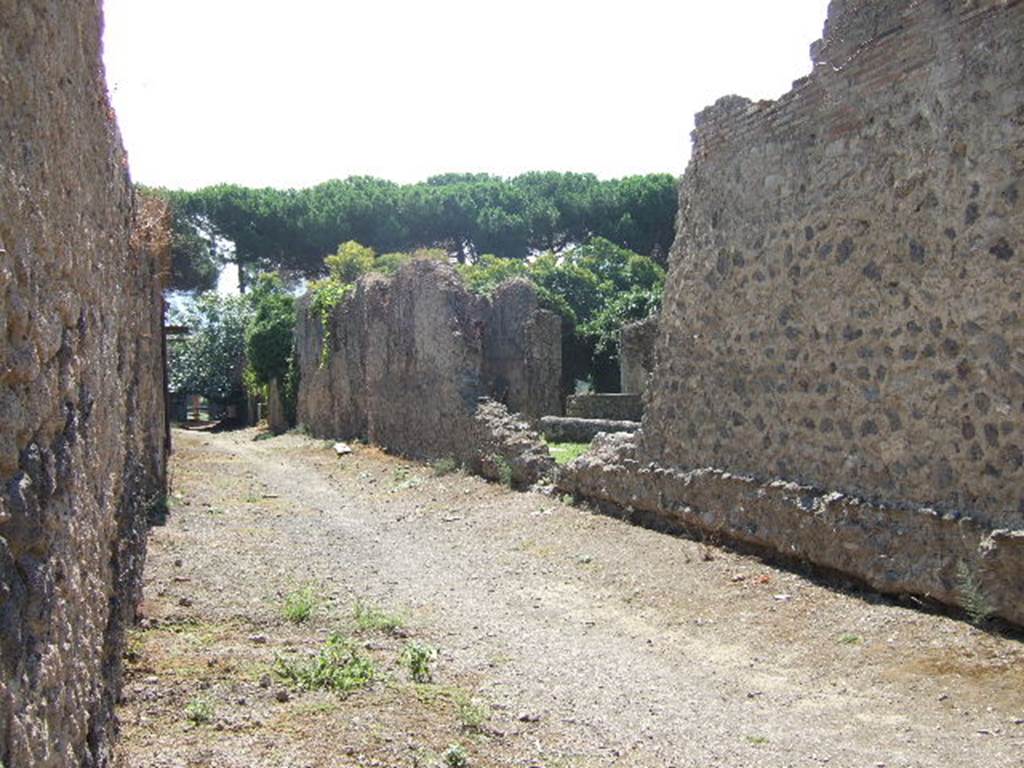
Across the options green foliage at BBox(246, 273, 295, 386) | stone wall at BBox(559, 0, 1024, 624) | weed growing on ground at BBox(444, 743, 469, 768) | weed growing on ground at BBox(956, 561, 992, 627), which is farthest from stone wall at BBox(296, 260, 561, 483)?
weed growing on ground at BBox(444, 743, 469, 768)

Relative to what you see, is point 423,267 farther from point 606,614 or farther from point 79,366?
point 79,366

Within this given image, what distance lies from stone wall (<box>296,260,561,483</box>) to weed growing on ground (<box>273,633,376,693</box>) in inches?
249

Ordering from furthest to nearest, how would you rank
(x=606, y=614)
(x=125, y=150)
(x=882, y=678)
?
(x=125, y=150) → (x=606, y=614) → (x=882, y=678)

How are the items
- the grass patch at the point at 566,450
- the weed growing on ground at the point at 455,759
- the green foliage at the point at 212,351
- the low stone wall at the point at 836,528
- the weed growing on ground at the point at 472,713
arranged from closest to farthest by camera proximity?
the weed growing on ground at the point at 455,759, the weed growing on ground at the point at 472,713, the low stone wall at the point at 836,528, the grass patch at the point at 566,450, the green foliage at the point at 212,351

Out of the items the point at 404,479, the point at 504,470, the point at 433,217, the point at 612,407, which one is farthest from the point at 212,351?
the point at 504,470

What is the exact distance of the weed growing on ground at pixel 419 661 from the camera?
5035 mm

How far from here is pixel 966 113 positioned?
5.83 metres

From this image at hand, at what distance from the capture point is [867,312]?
662 cm

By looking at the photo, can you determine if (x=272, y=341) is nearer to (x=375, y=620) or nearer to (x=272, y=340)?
(x=272, y=340)

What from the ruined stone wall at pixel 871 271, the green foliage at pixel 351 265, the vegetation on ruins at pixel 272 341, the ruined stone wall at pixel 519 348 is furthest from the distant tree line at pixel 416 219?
the ruined stone wall at pixel 871 271

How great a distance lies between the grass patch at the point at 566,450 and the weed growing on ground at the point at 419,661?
620 cm

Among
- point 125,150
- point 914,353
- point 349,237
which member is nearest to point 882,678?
point 914,353

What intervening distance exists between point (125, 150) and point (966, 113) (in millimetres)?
5806

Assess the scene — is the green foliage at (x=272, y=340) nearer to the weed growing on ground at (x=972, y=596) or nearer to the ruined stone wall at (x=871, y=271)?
the ruined stone wall at (x=871, y=271)
